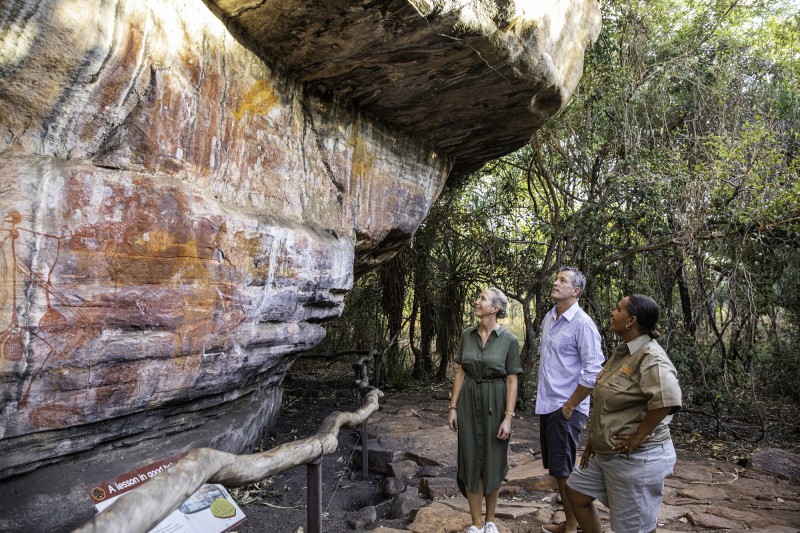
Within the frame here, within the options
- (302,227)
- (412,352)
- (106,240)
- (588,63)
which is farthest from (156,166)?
(412,352)

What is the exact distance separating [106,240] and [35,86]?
0.79m

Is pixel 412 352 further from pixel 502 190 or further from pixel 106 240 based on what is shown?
pixel 106 240

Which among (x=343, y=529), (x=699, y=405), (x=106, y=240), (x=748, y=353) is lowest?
(x=343, y=529)

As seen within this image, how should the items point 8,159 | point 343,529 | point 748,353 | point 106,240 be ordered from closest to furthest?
point 8,159 → point 106,240 → point 343,529 → point 748,353

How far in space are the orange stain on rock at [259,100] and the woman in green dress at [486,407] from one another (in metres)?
1.99

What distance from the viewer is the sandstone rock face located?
2.71 metres

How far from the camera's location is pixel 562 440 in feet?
10.6

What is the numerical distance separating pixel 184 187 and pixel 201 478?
2.14 m

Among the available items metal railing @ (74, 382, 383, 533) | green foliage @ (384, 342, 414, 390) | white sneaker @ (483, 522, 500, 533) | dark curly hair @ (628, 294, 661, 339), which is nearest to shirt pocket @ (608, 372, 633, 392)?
dark curly hair @ (628, 294, 661, 339)

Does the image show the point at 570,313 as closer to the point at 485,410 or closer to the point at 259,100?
the point at 485,410

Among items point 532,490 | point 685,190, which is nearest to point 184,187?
point 532,490

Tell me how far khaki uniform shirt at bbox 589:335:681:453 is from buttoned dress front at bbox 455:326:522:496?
64 cm

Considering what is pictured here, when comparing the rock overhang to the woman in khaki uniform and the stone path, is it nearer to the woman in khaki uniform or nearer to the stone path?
the woman in khaki uniform

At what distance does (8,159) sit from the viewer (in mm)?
2662
